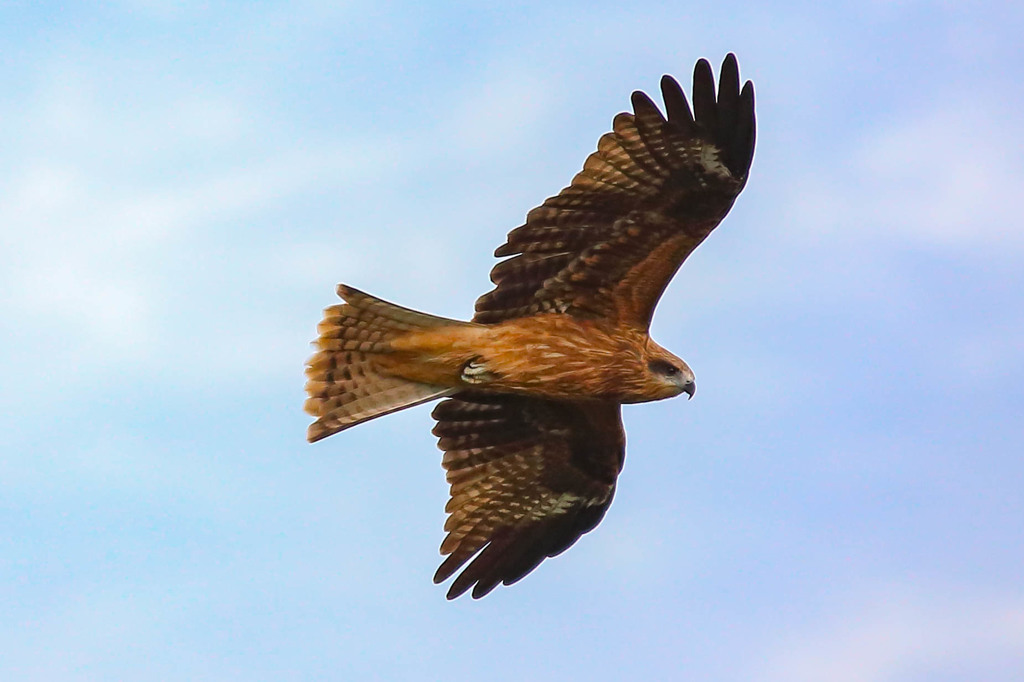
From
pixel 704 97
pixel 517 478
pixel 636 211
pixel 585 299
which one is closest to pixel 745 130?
pixel 704 97

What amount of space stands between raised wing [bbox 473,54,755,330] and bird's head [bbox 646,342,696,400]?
0.29 metres

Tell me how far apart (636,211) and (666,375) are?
1.12m

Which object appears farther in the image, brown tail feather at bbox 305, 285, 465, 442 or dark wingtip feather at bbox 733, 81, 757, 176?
brown tail feather at bbox 305, 285, 465, 442

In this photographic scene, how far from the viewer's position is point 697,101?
11023mm

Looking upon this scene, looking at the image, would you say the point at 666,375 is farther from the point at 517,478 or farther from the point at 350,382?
the point at 350,382

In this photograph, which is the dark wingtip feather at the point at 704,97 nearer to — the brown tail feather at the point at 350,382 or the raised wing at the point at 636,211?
the raised wing at the point at 636,211

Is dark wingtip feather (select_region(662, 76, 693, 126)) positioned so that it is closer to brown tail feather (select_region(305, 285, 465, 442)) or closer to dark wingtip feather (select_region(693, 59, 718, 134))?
dark wingtip feather (select_region(693, 59, 718, 134))

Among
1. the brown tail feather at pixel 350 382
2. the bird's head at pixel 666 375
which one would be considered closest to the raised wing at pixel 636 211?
the bird's head at pixel 666 375

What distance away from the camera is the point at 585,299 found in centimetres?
1143

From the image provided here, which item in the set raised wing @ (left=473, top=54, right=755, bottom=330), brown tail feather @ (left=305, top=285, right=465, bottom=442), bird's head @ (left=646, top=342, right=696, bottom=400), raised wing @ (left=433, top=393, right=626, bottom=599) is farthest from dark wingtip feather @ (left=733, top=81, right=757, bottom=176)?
brown tail feather @ (left=305, top=285, right=465, bottom=442)

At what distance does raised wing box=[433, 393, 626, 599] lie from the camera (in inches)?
483

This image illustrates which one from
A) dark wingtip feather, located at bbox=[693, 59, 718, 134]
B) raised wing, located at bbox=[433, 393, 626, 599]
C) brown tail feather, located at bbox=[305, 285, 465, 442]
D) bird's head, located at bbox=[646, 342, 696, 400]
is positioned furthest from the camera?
raised wing, located at bbox=[433, 393, 626, 599]

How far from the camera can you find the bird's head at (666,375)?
11312mm

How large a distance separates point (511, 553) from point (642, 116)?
11.1 feet
